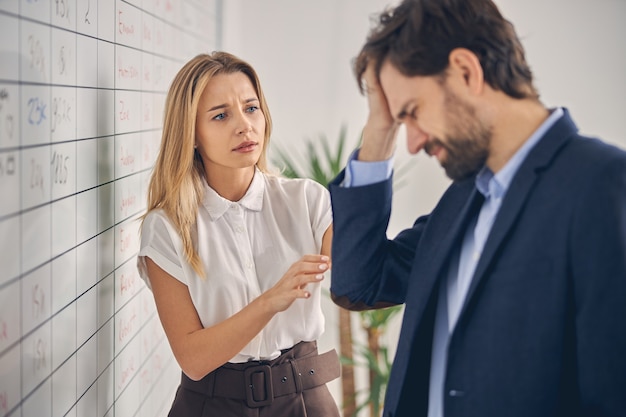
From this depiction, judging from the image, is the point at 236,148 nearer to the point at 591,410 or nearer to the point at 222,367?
the point at 222,367

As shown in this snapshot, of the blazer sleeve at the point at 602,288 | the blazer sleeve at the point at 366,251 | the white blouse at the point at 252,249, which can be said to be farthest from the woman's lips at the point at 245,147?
the blazer sleeve at the point at 602,288

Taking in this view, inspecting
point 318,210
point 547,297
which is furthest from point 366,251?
point 318,210

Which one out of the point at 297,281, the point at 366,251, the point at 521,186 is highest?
the point at 521,186

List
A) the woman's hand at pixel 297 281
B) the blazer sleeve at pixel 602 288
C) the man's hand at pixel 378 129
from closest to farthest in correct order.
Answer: the blazer sleeve at pixel 602 288 → the man's hand at pixel 378 129 → the woman's hand at pixel 297 281

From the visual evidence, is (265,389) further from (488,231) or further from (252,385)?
(488,231)

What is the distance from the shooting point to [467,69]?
1.37 metres

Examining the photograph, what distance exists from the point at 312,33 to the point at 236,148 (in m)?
1.78

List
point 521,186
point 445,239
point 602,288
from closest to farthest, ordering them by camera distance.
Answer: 1. point 602,288
2. point 521,186
3. point 445,239

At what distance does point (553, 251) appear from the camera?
1268 millimetres

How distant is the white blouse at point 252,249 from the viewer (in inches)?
78.4

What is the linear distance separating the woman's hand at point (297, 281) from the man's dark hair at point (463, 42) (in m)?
0.55

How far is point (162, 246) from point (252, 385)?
1.39 feet

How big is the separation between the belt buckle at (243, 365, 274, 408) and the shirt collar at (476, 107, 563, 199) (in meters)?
0.81

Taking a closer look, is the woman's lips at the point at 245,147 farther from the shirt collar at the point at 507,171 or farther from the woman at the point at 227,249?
the shirt collar at the point at 507,171
